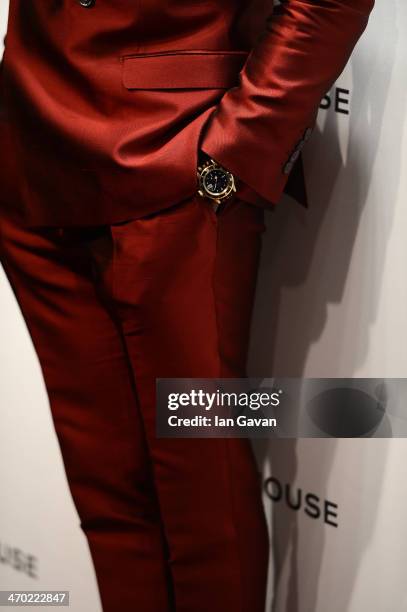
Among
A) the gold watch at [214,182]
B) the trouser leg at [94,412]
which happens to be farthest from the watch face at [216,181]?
the trouser leg at [94,412]

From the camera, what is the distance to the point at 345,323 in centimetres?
105

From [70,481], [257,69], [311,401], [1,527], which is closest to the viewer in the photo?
[257,69]

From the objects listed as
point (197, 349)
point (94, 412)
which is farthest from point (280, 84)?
point (94, 412)

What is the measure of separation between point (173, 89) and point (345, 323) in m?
0.32

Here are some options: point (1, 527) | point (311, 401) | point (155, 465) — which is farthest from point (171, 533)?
point (1, 527)

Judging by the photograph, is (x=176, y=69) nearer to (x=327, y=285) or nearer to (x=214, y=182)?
(x=214, y=182)

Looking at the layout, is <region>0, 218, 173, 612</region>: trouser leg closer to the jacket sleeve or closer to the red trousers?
the red trousers

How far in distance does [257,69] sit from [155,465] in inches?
15.1

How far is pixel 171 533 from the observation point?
1.00 meters

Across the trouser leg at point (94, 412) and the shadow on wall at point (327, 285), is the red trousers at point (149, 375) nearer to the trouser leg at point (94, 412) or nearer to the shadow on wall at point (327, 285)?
the trouser leg at point (94, 412)

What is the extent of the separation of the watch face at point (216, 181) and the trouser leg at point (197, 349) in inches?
0.7

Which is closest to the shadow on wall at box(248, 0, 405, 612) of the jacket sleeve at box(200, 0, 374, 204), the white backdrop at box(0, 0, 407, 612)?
the white backdrop at box(0, 0, 407, 612)

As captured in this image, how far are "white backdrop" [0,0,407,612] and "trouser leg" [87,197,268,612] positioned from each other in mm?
112

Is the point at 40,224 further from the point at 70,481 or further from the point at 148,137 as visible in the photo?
the point at 70,481
